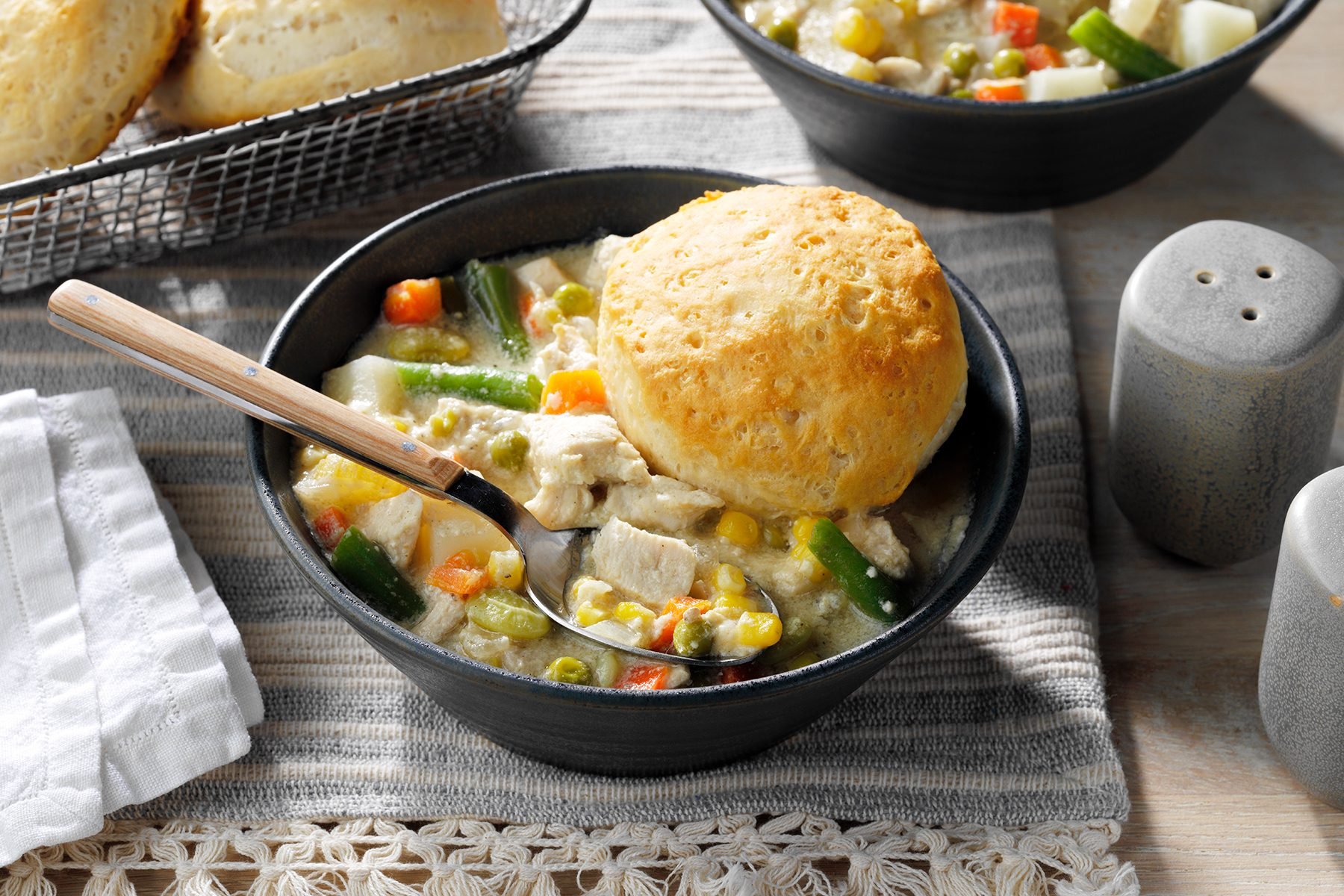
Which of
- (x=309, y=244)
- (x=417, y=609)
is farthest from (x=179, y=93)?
(x=417, y=609)

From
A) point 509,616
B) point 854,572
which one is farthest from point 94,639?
point 854,572

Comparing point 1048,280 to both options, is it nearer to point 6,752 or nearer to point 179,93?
point 179,93

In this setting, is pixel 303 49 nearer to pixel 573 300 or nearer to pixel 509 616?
pixel 573 300

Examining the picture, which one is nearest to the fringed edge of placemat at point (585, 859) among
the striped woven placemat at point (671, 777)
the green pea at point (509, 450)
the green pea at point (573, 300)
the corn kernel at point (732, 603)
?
the striped woven placemat at point (671, 777)

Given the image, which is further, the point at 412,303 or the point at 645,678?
the point at 412,303

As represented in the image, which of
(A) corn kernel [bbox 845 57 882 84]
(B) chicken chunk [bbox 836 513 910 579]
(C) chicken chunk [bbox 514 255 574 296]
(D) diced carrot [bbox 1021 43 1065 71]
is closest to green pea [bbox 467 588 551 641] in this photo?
(B) chicken chunk [bbox 836 513 910 579]

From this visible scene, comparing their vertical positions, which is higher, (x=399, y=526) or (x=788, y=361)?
(x=788, y=361)

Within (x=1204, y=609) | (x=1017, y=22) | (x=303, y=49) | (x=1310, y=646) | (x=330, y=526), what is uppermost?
(x=303, y=49)
